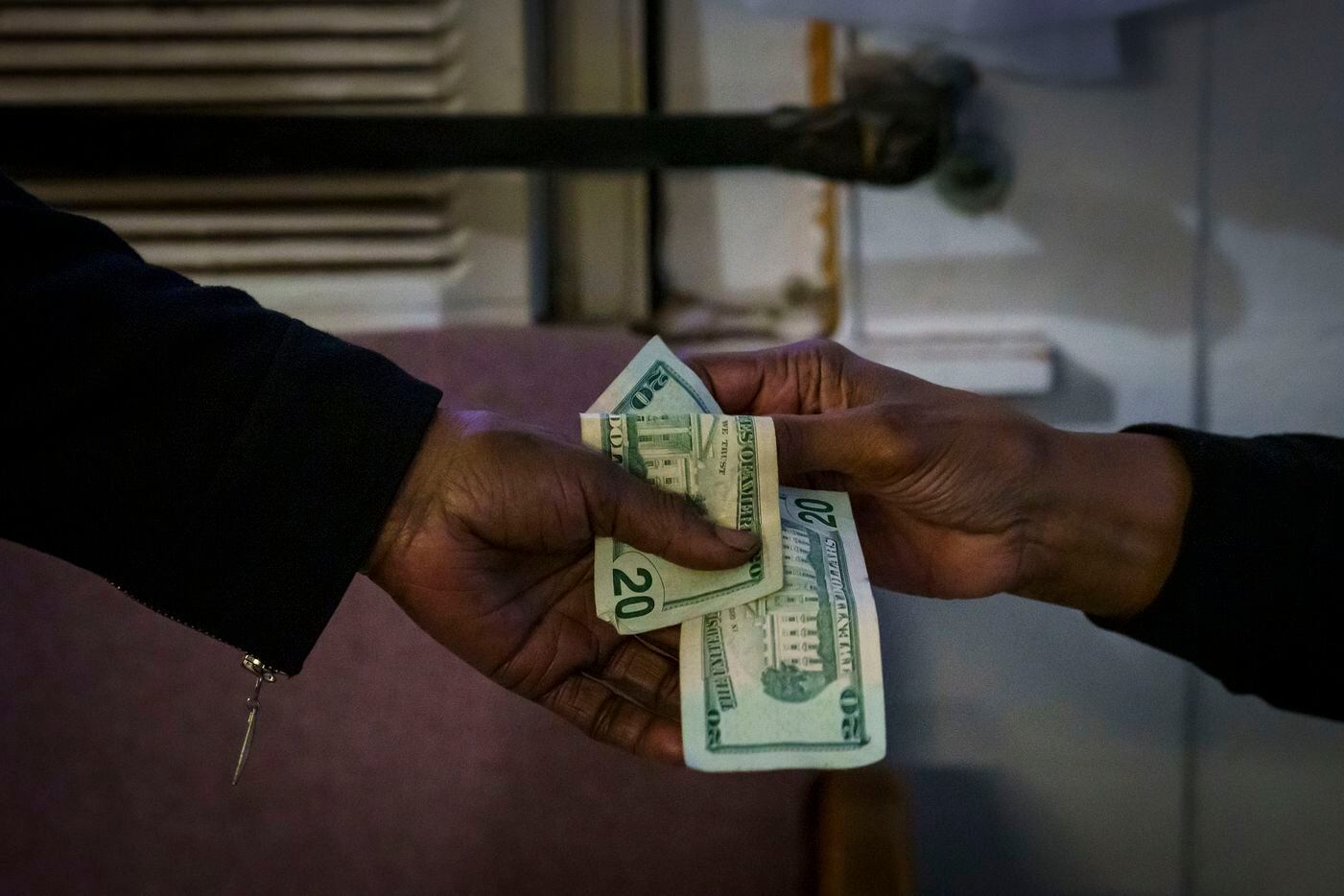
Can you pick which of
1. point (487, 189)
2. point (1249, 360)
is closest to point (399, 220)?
point (487, 189)

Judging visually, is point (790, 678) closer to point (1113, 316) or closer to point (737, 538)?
point (737, 538)

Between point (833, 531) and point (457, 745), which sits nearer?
point (833, 531)

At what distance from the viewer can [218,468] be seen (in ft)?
2.68

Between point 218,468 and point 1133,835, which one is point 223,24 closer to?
point 218,468

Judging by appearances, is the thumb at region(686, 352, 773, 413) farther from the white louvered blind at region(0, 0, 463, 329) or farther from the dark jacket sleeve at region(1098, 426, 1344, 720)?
the white louvered blind at region(0, 0, 463, 329)

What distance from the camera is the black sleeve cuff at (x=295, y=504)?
0.82 metres

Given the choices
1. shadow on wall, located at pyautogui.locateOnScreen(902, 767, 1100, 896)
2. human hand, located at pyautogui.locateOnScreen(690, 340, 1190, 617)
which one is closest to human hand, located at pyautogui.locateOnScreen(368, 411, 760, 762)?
human hand, located at pyautogui.locateOnScreen(690, 340, 1190, 617)

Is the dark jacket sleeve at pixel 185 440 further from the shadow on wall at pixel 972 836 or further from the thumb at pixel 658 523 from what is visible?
the shadow on wall at pixel 972 836

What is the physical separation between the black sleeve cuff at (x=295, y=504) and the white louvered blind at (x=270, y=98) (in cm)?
64

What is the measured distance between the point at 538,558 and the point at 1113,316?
34.8 inches

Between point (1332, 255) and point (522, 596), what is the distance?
114cm

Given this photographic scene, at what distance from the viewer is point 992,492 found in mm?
1002

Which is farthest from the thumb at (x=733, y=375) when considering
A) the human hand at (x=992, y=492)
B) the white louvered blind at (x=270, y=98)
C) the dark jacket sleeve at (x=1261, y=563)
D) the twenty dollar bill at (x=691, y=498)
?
the white louvered blind at (x=270, y=98)

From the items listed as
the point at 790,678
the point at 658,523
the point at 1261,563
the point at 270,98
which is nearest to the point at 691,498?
the point at 658,523
